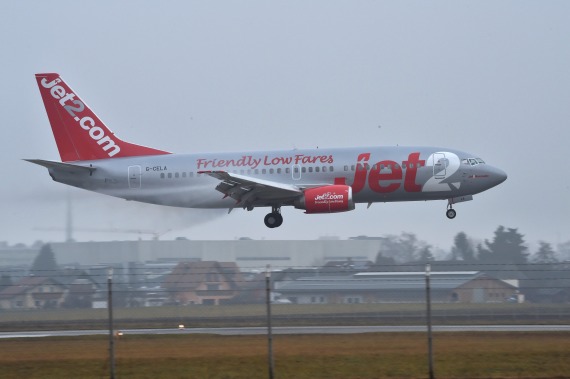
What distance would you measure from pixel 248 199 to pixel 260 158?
2.10 m

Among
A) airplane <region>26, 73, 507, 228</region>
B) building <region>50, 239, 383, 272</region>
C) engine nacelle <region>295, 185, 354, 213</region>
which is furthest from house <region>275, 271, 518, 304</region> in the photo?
building <region>50, 239, 383, 272</region>

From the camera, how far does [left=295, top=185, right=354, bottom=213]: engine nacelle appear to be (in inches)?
1753

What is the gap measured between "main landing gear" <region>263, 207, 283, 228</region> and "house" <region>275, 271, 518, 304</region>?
37.6 ft

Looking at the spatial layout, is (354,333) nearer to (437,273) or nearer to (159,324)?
(159,324)

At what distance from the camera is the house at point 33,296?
1357 inches

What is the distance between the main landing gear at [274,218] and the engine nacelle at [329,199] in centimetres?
277

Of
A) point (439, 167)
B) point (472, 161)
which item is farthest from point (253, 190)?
point (472, 161)

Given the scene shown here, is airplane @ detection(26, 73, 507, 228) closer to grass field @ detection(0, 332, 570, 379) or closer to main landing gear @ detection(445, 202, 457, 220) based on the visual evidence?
main landing gear @ detection(445, 202, 457, 220)

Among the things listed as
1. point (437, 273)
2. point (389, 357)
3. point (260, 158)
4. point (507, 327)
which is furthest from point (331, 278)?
point (389, 357)

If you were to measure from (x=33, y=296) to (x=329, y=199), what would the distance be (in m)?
15.2

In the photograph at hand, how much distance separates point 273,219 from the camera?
157 ft

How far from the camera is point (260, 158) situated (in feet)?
155

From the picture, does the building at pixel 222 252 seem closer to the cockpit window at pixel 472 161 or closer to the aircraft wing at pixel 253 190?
the aircraft wing at pixel 253 190

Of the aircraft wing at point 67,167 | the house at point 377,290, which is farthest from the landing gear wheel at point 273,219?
the house at point 377,290
